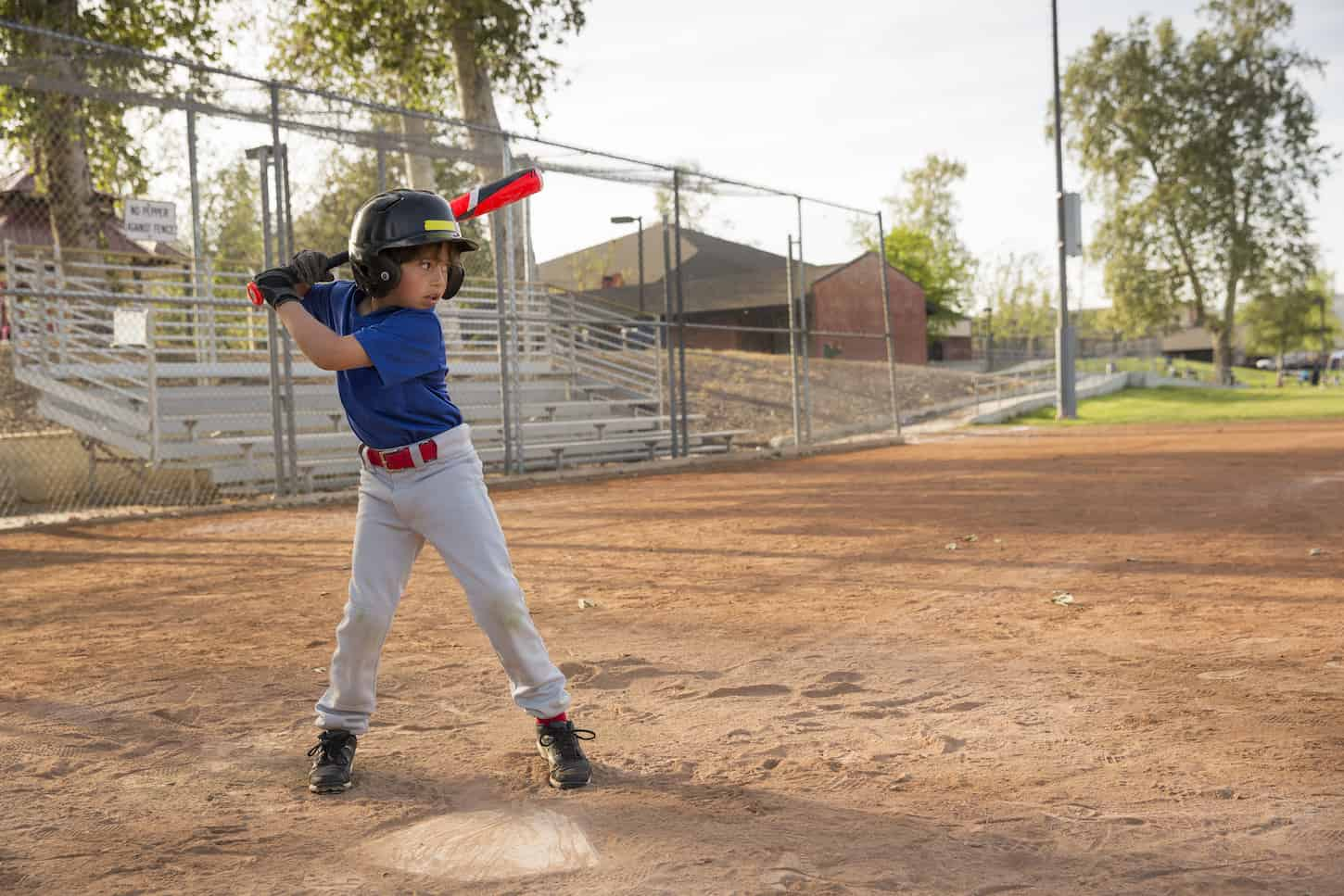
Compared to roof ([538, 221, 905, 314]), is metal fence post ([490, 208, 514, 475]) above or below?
below

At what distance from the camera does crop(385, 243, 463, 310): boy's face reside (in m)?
3.40

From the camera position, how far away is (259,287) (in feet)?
11.1

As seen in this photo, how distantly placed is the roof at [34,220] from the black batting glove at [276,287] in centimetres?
963

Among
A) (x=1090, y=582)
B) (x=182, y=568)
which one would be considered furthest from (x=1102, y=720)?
(x=182, y=568)

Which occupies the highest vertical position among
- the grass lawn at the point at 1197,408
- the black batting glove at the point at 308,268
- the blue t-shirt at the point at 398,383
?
the black batting glove at the point at 308,268

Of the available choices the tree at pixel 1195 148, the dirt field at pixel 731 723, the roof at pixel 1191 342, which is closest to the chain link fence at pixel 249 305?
the dirt field at pixel 731 723

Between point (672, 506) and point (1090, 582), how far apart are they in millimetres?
5083

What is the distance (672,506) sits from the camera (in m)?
10.9

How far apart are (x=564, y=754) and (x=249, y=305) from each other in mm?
9131

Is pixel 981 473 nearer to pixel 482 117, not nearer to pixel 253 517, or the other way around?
pixel 253 517

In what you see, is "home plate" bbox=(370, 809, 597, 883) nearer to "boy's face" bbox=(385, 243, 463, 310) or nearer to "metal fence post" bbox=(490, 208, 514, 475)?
"boy's face" bbox=(385, 243, 463, 310)

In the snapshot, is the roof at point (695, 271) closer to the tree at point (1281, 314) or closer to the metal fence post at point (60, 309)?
the metal fence post at point (60, 309)

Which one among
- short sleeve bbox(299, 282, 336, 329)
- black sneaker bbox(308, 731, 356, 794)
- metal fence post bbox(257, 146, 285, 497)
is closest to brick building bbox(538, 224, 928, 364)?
metal fence post bbox(257, 146, 285, 497)

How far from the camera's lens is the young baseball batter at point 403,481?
131 inches
